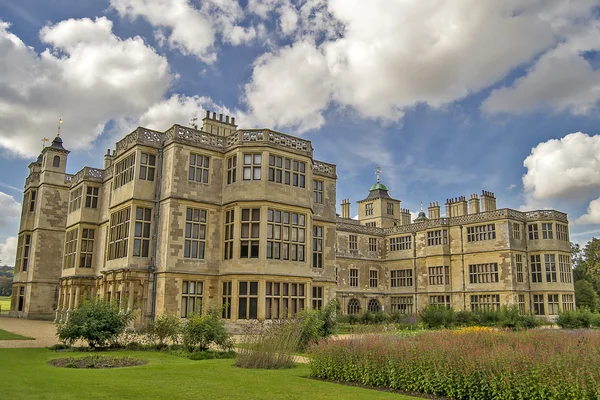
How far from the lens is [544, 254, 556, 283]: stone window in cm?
4016

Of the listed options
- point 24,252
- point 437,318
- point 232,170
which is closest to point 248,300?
point 232,170

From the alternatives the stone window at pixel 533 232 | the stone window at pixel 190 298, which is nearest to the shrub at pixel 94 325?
the stone window at pixel 190 298

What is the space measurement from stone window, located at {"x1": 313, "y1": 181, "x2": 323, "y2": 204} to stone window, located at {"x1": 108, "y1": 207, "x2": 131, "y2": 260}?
10877 millimetres

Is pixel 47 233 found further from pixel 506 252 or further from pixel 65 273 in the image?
pixel 506 252

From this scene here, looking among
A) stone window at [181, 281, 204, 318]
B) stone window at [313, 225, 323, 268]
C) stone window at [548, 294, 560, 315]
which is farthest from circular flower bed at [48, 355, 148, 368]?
stone window at [548, 294, 560, 315]

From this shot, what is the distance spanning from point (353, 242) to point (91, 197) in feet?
79.9

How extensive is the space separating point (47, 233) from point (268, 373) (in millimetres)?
32285

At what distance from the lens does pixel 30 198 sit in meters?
40.1

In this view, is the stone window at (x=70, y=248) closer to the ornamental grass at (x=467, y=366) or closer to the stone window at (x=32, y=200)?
the stone window at (x=32, y=200)

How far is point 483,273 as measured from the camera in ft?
135

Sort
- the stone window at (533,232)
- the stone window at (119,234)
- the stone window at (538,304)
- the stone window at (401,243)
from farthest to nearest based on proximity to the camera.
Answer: the stone window at (401,243) < the stone window at (533,232) < the stone window at (538,304) < the stone window at (119,234)

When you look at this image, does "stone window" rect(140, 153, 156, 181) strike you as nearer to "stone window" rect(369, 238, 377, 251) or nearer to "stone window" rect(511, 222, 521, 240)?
"stone window" rect(369, 238, 377, 251)

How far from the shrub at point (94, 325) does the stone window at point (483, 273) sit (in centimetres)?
3240

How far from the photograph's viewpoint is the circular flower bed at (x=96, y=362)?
12.5 metres
